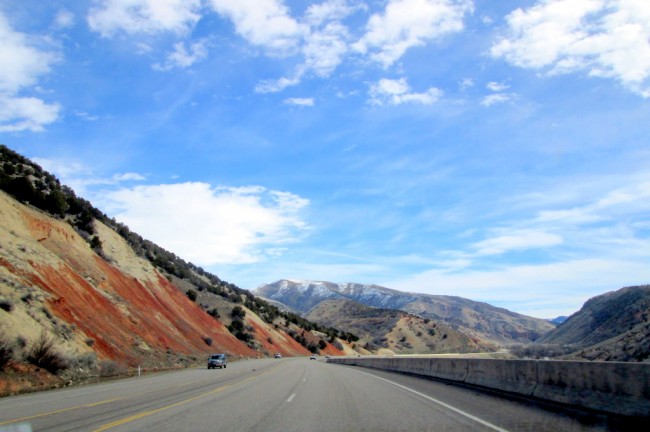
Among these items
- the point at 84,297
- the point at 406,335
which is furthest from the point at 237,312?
the point at 406,335

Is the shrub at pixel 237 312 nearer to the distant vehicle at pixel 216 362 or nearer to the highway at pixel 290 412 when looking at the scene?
the distant vehicle at pixel 216 362

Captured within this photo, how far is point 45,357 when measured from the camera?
24.3 meters

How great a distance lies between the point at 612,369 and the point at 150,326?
40.4 metres

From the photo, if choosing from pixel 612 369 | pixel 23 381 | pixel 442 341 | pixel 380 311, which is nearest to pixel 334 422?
pixel 612 369

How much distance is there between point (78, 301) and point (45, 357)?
12.6 m

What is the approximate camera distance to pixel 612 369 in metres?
10.9

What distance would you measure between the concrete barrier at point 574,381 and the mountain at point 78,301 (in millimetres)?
17748

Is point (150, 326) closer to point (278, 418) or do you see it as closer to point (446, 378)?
point (446, 378)

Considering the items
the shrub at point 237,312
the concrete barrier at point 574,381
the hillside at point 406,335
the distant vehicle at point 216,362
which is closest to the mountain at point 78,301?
the shrub at point 237,312

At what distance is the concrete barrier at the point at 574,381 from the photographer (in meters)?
10.1

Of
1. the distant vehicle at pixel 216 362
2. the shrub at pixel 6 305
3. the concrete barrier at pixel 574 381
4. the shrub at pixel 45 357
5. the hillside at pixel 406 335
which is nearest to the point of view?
the concrete barrier at pixel 574 381

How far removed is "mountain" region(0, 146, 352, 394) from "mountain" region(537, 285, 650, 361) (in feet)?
92.6

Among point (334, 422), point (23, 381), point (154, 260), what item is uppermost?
point (154, 260)

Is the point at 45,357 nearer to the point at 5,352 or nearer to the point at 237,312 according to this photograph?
the point at 5,352
